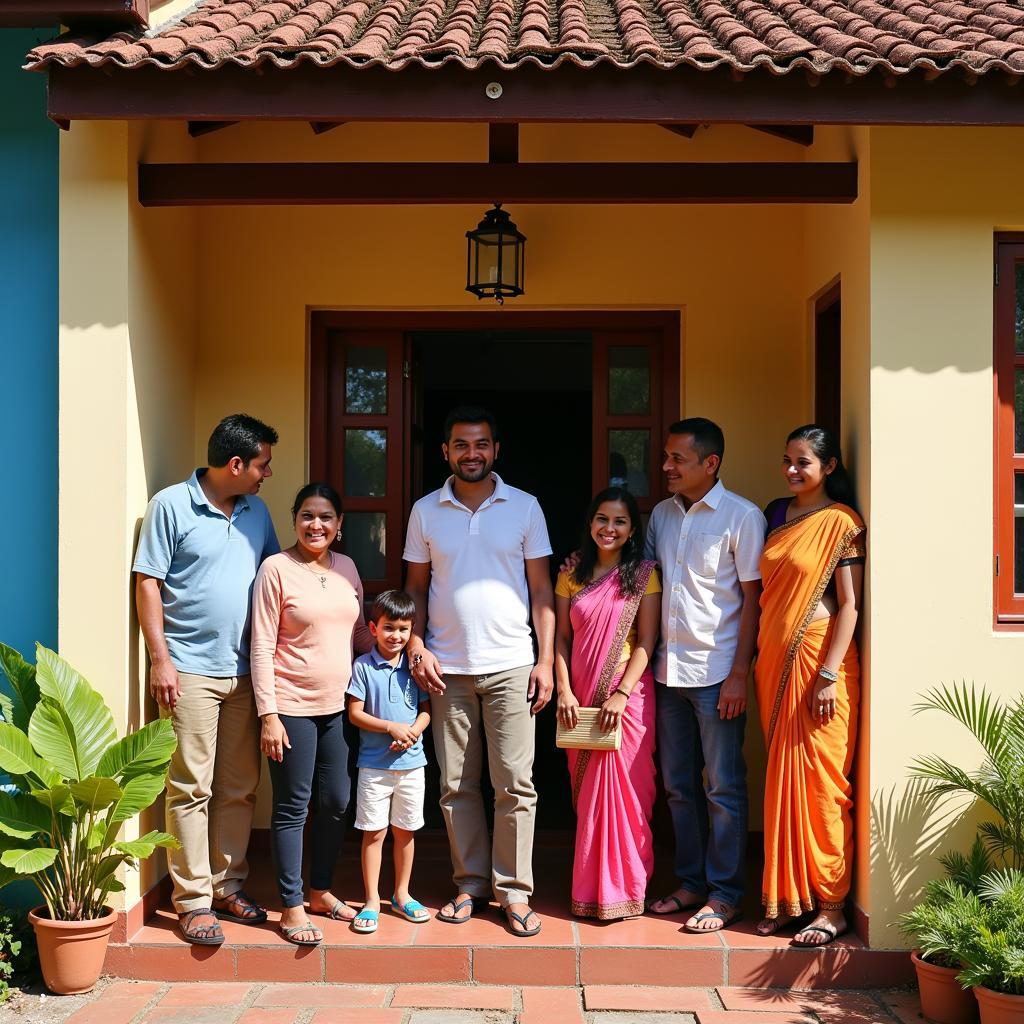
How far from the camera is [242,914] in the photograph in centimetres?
448

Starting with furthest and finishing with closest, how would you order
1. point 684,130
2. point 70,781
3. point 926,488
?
point 684,130, point 926,488, point 70,781

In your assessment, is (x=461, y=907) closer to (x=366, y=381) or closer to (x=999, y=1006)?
(x=999, y=1006)

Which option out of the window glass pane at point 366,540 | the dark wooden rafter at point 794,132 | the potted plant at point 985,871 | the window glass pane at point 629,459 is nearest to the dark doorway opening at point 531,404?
the window glass pane at point 629,459

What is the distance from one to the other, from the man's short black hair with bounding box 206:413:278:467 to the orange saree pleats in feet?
6.72

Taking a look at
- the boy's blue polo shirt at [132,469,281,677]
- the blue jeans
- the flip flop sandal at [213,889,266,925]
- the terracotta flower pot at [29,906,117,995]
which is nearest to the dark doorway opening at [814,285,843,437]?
the blue jeans

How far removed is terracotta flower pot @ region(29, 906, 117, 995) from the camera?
13.3 feet

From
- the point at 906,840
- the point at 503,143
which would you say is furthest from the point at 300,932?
the point at 503,143

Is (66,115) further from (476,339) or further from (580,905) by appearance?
(476,339)

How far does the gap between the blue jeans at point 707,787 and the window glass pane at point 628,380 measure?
1589 millimetres

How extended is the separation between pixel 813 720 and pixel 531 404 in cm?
597

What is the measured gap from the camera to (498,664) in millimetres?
4500

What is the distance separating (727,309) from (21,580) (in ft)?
10.8

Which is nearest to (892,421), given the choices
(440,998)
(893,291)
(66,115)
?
(893,291)

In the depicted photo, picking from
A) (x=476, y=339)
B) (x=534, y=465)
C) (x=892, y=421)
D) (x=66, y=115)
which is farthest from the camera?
(x=534, y=465)
